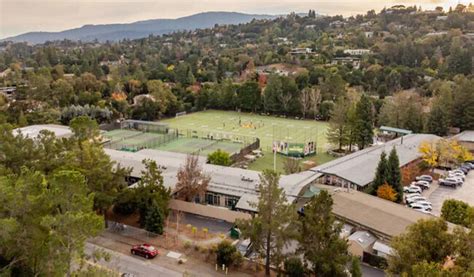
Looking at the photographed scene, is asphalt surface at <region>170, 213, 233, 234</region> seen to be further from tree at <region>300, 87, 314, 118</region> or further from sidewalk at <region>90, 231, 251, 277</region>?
tree at <region>300, 87, 314, 118</region>

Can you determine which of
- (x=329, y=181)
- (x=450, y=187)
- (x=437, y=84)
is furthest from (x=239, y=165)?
(x=437, y=84)

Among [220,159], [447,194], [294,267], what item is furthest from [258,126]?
Answer: [294,267]

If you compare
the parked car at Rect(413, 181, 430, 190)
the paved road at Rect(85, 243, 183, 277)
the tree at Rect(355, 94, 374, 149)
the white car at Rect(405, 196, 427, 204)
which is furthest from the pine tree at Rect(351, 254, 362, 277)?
the tree at Rect(355, 94, 374, 149)

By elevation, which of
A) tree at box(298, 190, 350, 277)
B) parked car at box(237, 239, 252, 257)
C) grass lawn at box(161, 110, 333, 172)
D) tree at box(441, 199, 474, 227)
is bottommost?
grass lawn at box(161, 110, 333, 172)

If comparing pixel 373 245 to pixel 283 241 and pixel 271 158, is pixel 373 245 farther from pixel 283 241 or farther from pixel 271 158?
pixel 271 158

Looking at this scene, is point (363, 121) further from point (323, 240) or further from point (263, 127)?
point (323, 240)

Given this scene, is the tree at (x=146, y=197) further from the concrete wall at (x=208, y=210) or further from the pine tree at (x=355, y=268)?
the pine tree at (x=355, y=268)
